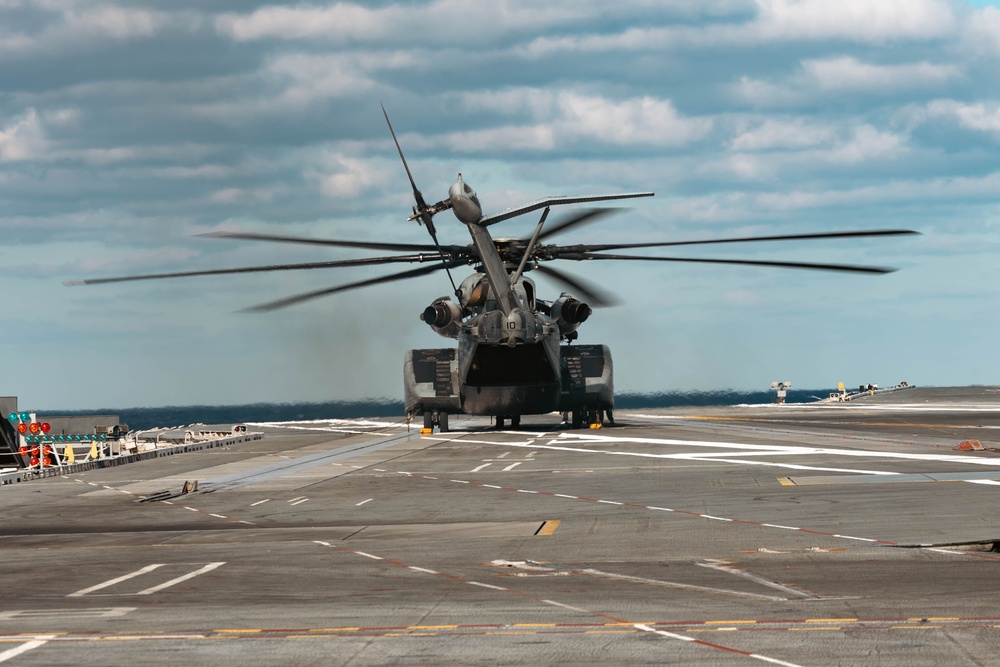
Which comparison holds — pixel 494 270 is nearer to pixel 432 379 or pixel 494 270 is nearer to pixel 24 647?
pixel 432 379

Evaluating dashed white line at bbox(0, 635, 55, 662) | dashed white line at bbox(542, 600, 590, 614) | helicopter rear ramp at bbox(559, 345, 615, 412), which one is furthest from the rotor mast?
dashed white line at bbox(0, 635, 55, 662)

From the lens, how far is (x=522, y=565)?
620 inches

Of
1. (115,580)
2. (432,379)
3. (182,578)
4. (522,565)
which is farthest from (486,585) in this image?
(432,379)

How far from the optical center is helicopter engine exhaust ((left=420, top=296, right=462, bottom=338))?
158ft

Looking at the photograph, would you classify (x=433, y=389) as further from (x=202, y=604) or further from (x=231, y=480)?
(x=202, y=604)

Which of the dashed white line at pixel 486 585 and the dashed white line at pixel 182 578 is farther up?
the dashed white line at pixel 182 578

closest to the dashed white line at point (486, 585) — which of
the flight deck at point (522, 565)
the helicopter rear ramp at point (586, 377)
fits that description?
the flight deck at point (522, 565)

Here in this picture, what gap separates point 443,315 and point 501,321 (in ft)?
18.1

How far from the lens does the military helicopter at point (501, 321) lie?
38094 mm

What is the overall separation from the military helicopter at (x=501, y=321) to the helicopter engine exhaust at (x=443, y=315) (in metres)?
0.04

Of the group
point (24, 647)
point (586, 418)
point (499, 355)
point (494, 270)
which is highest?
point (494, 270)

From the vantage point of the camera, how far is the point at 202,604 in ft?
43.7

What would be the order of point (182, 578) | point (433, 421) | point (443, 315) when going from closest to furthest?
point (182, 578) → point (443, 315) → point (433, 421)

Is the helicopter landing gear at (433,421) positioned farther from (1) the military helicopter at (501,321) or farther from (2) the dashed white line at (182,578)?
(2) the dashed white line at (182,578)
